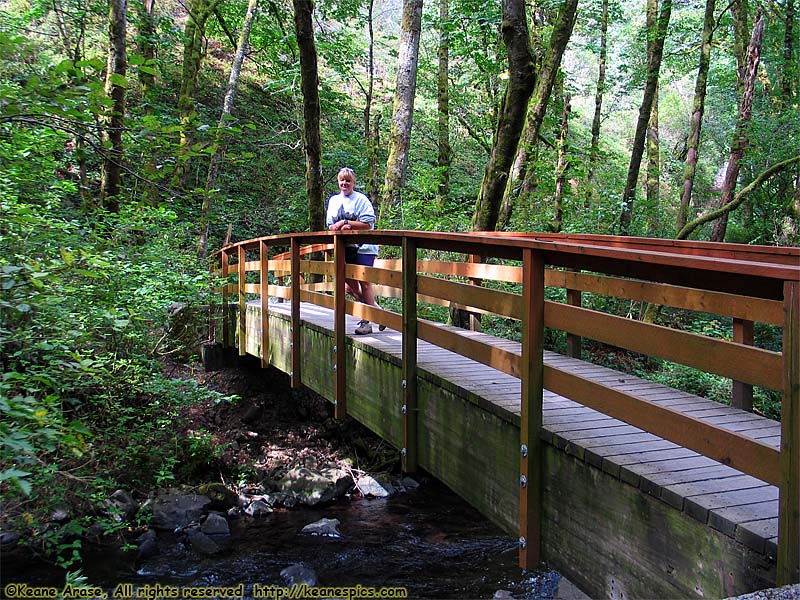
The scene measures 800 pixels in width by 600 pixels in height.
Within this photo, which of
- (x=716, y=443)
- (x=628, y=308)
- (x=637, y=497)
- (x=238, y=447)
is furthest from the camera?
(x=628, y=308)

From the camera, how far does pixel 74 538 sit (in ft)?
21.6

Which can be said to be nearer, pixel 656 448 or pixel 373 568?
pixel 656 448

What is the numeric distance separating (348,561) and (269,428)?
162 inches

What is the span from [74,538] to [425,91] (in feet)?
59.7

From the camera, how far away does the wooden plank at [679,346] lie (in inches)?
82.4

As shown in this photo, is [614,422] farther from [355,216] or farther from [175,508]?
[175,508]

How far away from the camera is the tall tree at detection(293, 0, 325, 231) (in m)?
8.22

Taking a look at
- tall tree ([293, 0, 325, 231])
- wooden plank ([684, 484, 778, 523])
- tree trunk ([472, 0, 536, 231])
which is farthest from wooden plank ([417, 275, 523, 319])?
tall tree ([293, 0, 325, 231])

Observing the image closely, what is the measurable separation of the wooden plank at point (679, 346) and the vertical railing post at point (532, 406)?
131 millimetres

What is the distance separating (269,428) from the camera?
10.1 meters

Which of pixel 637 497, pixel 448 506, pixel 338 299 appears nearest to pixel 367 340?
pixel 338 299

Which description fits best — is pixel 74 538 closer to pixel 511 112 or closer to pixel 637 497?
pixel 637 497

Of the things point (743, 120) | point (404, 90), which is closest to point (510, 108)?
point (404, 90)

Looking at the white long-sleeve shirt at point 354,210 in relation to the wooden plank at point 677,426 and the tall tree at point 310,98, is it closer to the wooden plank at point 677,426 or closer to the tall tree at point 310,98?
the tall tree at point 310,98
